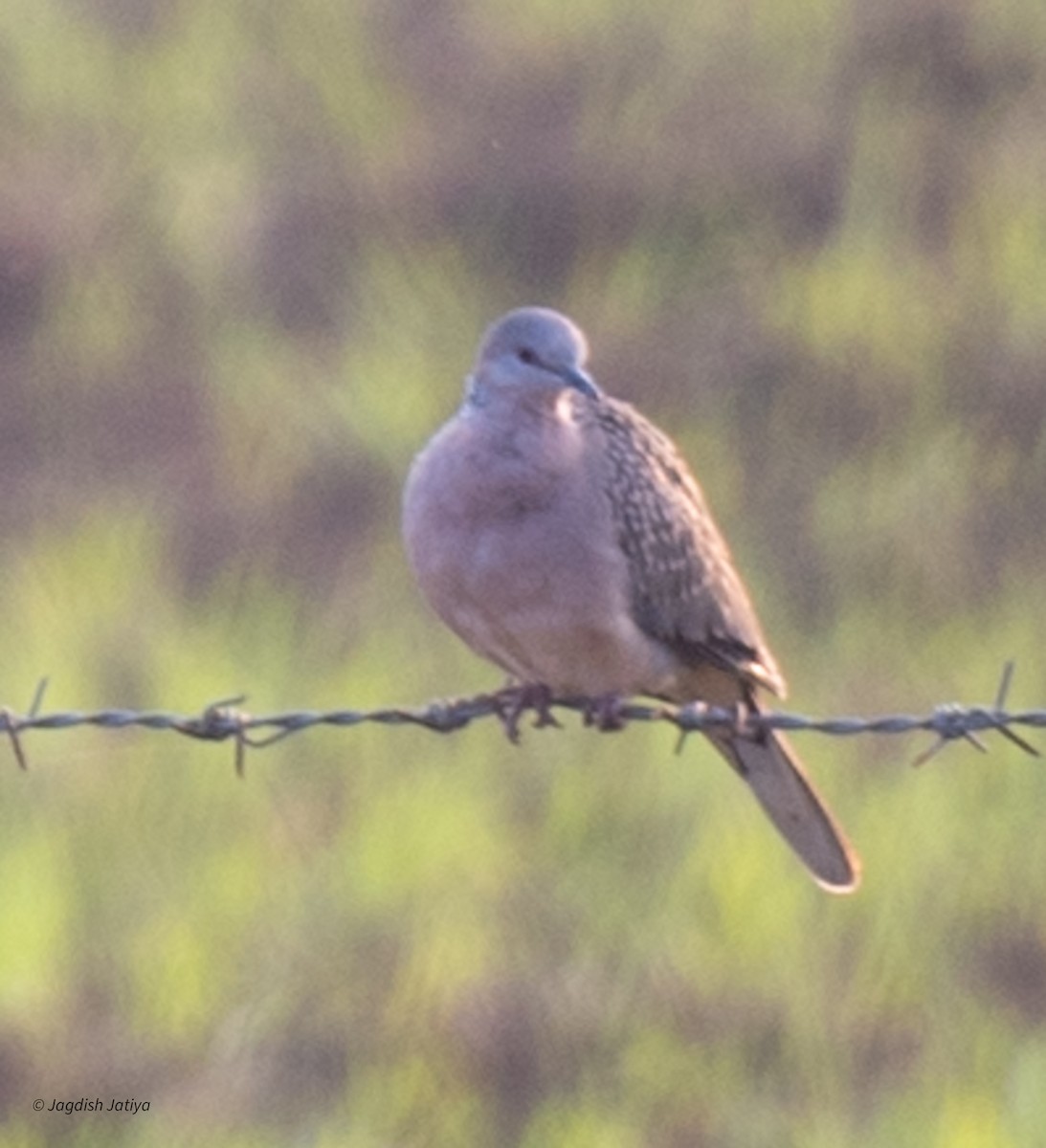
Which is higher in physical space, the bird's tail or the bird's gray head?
the bird's gray head

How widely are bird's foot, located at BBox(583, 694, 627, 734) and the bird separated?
5cm

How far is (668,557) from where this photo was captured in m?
6.59

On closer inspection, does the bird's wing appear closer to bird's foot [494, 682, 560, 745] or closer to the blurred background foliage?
bird's foot [494, 682, 560, 745]

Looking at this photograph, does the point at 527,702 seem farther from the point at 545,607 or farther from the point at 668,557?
the point at 668,557

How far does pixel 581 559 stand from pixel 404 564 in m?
3.71

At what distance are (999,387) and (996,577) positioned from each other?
1.47 metres

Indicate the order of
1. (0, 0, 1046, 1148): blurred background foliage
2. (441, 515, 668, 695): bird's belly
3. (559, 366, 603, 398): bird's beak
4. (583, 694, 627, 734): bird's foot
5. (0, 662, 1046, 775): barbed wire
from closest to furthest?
(0, 662, 1046, 775): barbed wire
(441, 515, 668, 695): bird's belly
(583, 694, 627, 734): bird's foot
(559, 366, 603, 398): bird's beak
(0, 0, 1046, 1148): blurred background foliage

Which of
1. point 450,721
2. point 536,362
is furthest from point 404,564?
point 450,721

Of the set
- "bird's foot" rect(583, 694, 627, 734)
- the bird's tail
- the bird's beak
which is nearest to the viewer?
"bird's foot" rect(583, 694, 627, 734)

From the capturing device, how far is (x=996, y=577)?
31.8 ft

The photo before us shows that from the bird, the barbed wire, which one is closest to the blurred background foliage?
the bird

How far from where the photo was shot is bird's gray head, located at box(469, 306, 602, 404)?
21.1ft

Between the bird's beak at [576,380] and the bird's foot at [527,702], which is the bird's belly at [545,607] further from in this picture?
Answer: the bird's beak at [576,380]

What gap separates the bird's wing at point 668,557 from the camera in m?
6.48
